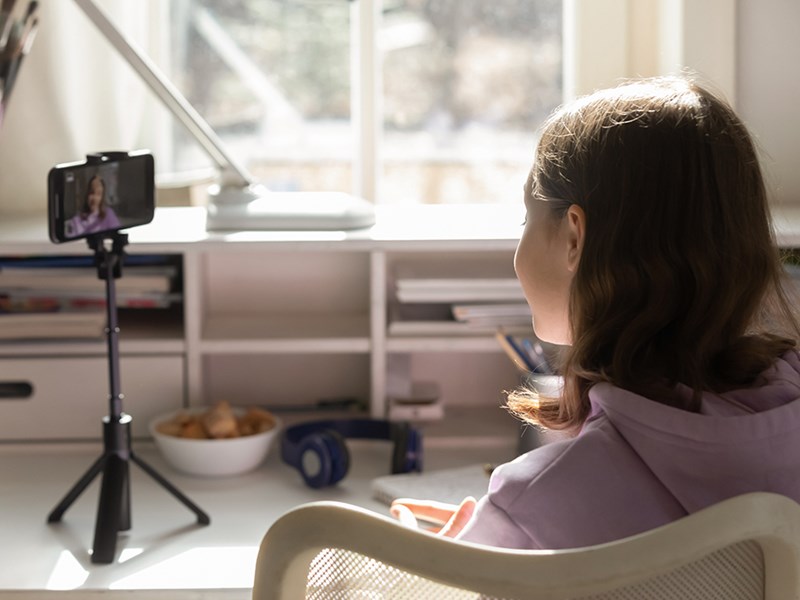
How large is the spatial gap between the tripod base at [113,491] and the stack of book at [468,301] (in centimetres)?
43

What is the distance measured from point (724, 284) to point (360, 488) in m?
0.78

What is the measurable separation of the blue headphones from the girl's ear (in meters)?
0.67

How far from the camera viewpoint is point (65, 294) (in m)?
1.71

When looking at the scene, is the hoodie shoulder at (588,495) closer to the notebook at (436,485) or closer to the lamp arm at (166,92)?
the notebook at (436,485)

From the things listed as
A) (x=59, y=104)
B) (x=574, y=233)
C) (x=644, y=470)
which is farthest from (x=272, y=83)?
(x=644, y=470)

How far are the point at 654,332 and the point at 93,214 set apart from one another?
0.70 metres

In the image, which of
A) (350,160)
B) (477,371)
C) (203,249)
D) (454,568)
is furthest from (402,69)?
(454,568)

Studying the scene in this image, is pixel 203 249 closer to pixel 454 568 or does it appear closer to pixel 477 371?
pixel 477 371

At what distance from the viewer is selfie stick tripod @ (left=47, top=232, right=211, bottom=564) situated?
136cm

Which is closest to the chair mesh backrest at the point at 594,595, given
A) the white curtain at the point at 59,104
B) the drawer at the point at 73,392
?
the drawer at the point at 73,392

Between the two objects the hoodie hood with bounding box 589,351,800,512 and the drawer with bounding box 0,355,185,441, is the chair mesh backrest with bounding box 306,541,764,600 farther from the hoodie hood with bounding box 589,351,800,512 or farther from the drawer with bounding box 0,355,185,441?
the drawer with bounding box 0,355,185,441

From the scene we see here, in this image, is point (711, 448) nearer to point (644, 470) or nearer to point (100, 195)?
point (644, 470)

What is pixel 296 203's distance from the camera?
5.56 ft

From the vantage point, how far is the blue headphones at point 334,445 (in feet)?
5.01
